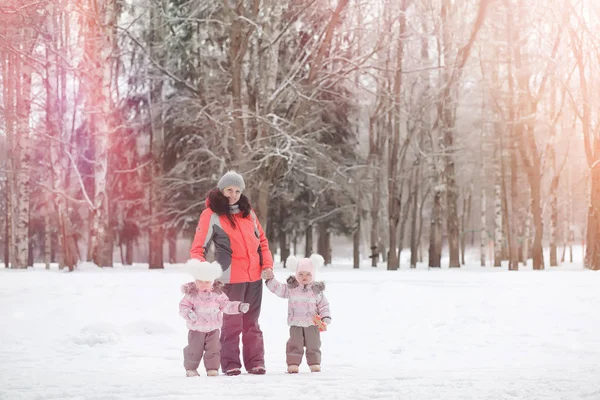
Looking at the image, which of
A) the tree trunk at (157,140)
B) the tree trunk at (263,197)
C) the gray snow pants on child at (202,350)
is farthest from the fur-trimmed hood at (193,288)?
the tree trunk at (157,140)

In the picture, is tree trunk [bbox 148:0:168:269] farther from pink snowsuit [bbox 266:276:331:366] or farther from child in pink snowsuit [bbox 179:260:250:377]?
child in pink snowsuit [bbox 179:260:250:377]

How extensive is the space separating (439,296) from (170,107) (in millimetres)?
18065

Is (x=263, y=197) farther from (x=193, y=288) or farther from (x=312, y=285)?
(x=193, y=288)

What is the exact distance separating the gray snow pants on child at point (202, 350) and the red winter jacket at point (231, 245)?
55 centimetres

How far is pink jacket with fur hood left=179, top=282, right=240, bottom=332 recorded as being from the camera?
21.0 feet

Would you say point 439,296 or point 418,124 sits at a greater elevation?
point 418,124

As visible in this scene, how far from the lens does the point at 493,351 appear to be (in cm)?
897

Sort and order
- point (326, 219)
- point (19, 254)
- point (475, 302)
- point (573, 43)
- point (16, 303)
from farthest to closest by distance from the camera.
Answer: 1. point (326, 219)
2. point (19, 254)
3. point (573, 43)
4. point (475, 302)
5. point (16, 303)

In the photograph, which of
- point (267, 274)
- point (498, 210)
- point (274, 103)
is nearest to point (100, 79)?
point (274, 103)

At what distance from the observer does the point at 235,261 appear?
6773 millimetres

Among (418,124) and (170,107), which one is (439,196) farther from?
(170,107)

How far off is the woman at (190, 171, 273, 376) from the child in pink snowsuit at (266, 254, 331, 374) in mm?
229

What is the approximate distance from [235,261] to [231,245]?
0.52 feet

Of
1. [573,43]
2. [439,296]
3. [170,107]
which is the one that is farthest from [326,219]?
[439,296]
